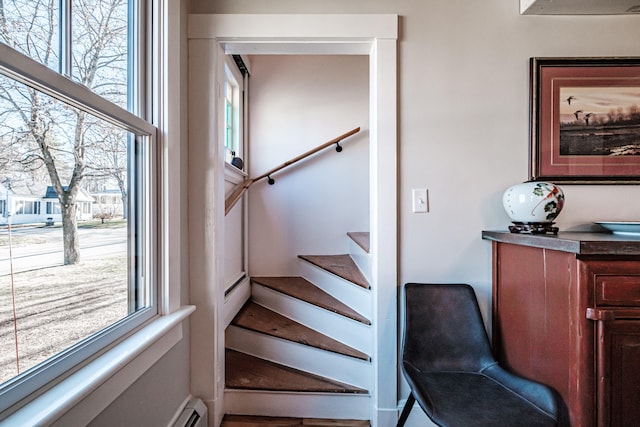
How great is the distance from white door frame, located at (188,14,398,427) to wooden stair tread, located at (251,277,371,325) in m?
0.33

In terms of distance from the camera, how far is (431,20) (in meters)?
1.41

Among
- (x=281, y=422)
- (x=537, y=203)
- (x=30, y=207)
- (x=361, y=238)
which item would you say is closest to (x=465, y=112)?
(x=537, y=203)

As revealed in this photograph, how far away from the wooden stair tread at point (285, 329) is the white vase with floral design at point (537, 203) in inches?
41.0

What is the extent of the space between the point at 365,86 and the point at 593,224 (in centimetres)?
189

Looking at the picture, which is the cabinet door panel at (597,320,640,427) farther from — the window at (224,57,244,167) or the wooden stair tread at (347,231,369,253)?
the window at (224,57,244,167)

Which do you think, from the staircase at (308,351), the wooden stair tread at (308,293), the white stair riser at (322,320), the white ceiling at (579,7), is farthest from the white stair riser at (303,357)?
the white ceiling at (579,7)

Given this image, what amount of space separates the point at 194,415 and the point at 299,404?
1.71 ft

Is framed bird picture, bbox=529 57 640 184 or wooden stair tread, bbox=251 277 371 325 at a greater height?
framed bird picture, bbox=529 57 640 184

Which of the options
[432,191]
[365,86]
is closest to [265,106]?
[365,86]

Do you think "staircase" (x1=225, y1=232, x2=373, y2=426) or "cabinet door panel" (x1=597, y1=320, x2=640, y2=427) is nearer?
"cabinet door panel" (x1=597, y1=320, x2=640, y2=427)

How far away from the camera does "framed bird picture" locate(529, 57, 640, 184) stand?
1380 mm

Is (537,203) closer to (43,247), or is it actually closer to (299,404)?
(299,404)

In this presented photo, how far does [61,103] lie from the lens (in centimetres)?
77

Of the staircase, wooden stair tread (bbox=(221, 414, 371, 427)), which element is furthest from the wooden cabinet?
wooden stair tread (bbox=(221, 414, 371, 427))
